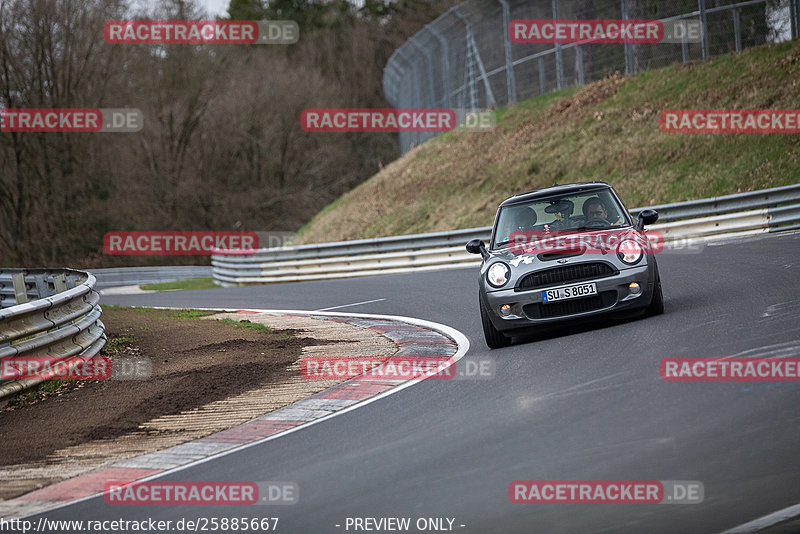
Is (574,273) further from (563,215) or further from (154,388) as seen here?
(154,388)

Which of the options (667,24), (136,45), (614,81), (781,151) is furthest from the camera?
(136,45)

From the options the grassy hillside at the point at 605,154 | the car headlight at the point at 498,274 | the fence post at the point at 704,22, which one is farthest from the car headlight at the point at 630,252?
the fence post at the point at 704,22

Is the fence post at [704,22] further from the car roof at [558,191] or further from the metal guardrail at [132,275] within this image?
the metal guardrail at [132,275]

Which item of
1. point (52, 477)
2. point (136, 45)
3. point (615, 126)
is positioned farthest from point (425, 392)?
point (136, 45)

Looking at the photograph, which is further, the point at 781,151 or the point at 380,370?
the point at 781,151

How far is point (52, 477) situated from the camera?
19.6 feet

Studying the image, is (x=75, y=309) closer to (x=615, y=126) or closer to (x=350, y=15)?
(x=615, y=126)

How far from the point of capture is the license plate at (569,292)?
8.38 metres

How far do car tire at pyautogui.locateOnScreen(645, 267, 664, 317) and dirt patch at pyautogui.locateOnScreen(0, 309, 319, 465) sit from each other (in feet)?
11.6

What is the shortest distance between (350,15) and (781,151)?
179ft

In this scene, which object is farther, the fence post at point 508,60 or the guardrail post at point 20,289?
the fence post at point 508,60

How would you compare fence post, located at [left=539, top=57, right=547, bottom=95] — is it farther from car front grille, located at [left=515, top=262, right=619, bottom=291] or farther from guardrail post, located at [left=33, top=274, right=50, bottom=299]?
car front grille, located at [left=515, top=262, right=619, bottom=291]

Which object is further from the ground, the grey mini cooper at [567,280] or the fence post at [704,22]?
the fence post at [704,22]

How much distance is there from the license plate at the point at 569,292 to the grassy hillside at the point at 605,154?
12610mm
